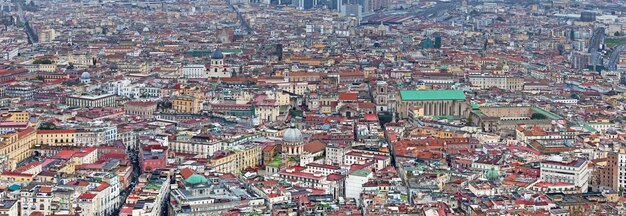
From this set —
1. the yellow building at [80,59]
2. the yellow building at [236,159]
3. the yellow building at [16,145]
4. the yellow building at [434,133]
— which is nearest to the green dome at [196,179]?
the yellow building at [236,159]

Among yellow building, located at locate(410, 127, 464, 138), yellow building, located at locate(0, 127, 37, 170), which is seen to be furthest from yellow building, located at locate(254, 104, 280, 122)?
yellow building, located at locate(0, 127, 37, 170)

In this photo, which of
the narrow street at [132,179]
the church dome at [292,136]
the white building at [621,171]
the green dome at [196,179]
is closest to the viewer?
the green dome at [196,179]

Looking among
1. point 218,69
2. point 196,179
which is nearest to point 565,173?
point 196,179

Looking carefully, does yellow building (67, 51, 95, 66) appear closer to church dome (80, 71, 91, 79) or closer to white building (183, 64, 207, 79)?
white building (183, 64, 207, 79)

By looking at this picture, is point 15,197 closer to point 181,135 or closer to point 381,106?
point 181,135

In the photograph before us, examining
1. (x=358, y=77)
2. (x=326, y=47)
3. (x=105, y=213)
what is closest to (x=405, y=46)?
(x=326, y=47)

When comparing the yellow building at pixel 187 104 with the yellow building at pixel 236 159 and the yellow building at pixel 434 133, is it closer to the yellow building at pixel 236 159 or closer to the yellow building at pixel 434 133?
the yellow building at pixel 434 133
